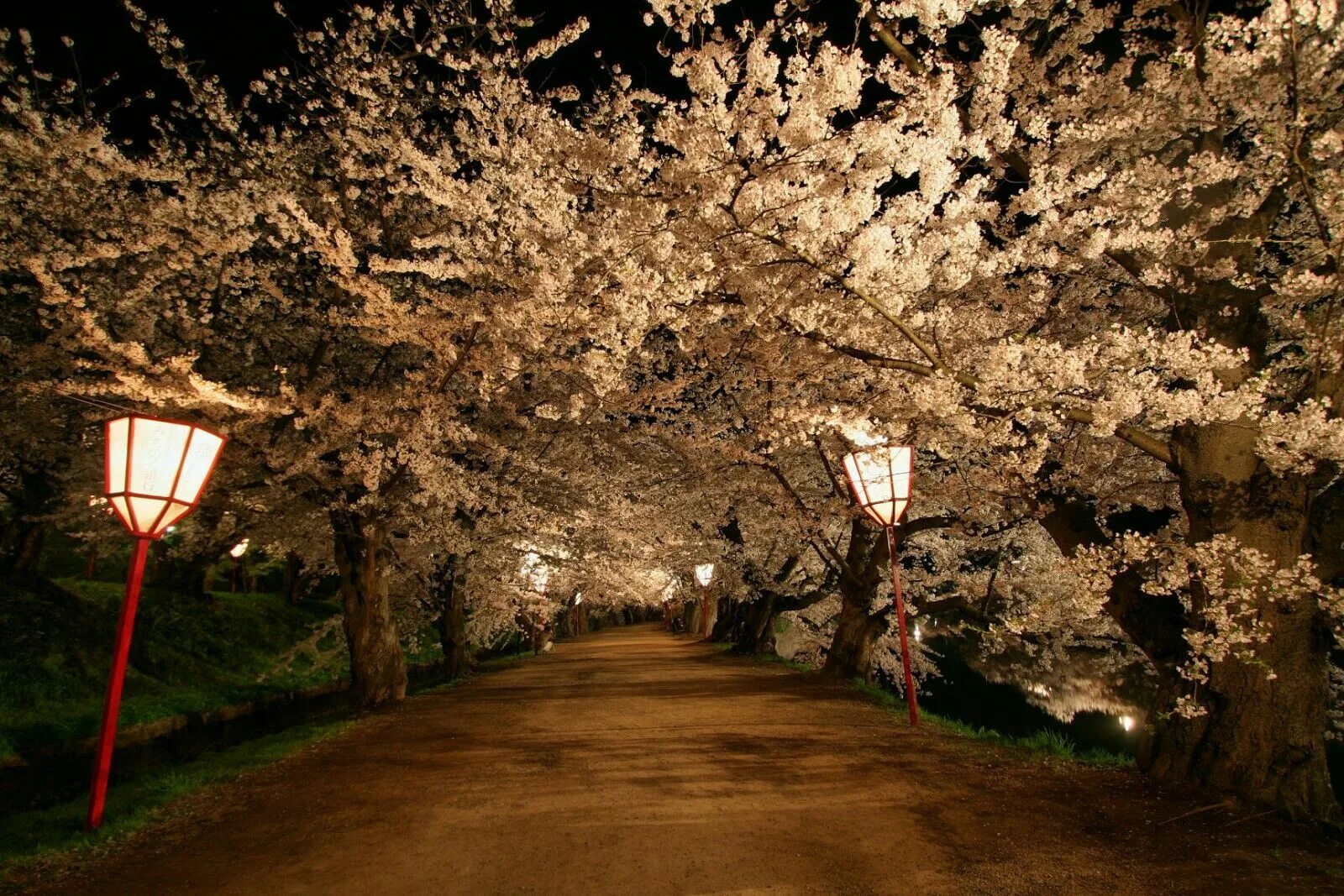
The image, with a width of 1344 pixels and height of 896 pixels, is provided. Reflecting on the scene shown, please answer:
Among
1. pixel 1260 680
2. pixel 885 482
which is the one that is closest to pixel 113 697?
pixel 885 482

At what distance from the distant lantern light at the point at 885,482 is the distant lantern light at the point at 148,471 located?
24.2 feet

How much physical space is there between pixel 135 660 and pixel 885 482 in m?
16.0

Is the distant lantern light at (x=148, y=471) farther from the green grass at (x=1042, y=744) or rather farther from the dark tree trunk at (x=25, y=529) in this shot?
the dark tree trunk at (x=25, y=529)

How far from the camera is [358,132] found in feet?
31.4

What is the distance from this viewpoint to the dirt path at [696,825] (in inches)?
161

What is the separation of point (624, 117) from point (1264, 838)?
35.6ft

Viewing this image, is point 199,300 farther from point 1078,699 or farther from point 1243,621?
point 1078,699

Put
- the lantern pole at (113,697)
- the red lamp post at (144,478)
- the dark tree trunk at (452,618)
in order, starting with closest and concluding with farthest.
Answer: the lantern pole at (113,697)
the red lamp post at (144,478)
the dark tree trunk at (452,618)

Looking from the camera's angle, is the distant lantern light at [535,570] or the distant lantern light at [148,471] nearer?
the distant lantern light at [148,471]

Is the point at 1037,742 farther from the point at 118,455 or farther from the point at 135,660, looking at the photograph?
the point at 135,660

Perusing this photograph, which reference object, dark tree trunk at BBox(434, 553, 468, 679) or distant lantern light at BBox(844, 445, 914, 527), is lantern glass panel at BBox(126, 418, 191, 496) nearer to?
distant lantern light at BBox(844, 445, 914, 527)

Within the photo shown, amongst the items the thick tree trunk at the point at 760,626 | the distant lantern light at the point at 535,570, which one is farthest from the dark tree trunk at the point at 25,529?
the thick tree trunk at the point at 760,626

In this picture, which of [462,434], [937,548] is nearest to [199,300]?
[462,434]

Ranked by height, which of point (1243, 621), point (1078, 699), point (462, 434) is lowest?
point (1078, 699)
